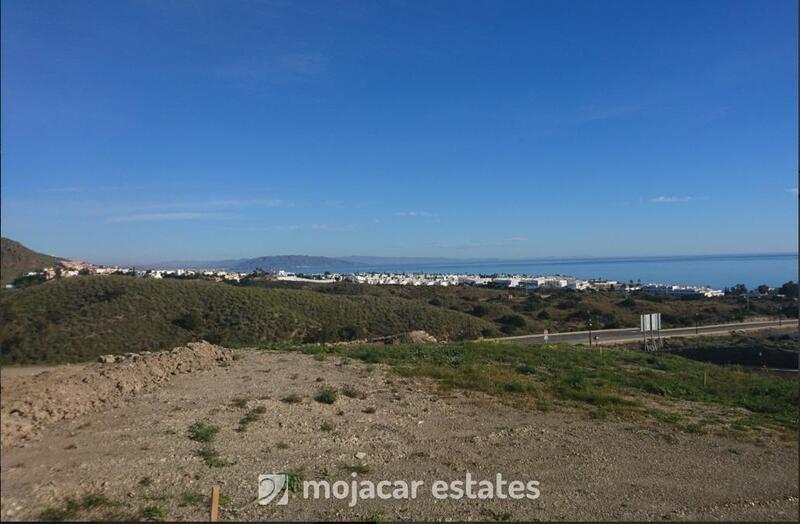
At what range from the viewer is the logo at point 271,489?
6520mm

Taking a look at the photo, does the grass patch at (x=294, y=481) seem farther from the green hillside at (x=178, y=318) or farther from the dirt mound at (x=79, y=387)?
the green hillside at (x=178, y=318)

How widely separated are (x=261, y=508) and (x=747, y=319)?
63.3 metres

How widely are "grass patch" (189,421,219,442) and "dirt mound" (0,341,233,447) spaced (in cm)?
169

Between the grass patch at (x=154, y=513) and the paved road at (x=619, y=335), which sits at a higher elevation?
the grass patch at (x=154, y=513)

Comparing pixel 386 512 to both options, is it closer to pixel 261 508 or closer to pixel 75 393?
pixel 261 508

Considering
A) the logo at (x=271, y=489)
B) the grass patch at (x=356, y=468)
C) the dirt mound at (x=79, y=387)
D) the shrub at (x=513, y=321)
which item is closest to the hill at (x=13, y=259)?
the dirt mound at (x=79, y=387)

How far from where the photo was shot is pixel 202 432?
8602mm

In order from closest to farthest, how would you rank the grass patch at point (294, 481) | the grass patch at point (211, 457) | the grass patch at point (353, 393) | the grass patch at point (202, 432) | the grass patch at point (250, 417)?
the grass patch at point (294, 481), the grass patch at point (211, 457), the grass patch at point (202, 432), the grass patch at point (250, 417), the grass patch at point (353, 393)

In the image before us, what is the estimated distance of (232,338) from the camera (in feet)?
108

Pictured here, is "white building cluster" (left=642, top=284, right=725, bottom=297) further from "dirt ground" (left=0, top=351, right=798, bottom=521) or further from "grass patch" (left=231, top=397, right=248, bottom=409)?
"grass patch" (left=231, top=397, right=248, bottom=409)

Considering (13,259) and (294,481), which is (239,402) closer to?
(294,481)

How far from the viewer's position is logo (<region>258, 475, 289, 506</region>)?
→ 6.52 meters

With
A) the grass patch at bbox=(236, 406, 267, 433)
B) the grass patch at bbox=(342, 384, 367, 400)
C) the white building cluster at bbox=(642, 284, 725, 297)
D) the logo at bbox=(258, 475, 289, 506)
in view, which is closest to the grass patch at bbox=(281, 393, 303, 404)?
the grass patch at bbox=(236, 406, 267, 433)

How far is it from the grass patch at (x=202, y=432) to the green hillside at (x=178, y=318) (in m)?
15.5
